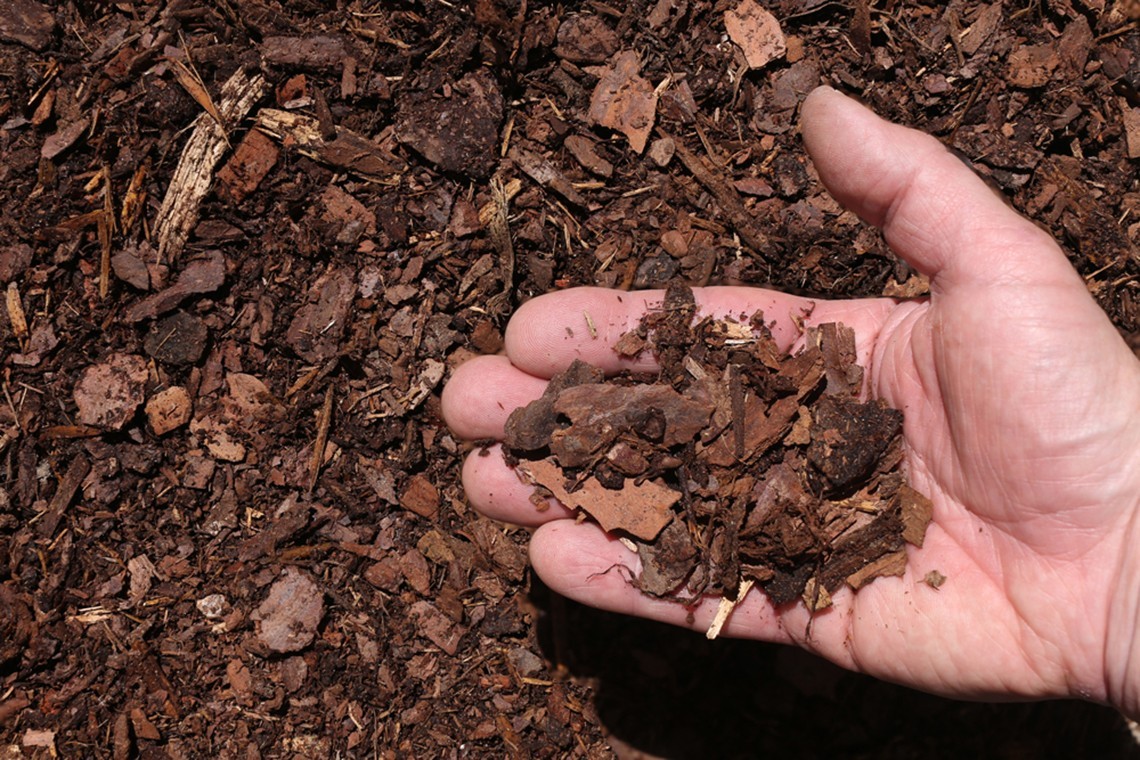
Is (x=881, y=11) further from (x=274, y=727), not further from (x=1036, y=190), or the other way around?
(x=274, y=727)

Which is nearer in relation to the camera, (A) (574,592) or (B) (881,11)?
(A) (574,592)

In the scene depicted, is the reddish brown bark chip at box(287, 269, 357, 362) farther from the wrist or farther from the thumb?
the wrist

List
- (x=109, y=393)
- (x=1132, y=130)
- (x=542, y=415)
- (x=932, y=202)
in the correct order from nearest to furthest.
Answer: (x=932, y=202) < (x=542, y=415) < (x=109, y=393) < (x=1132, y=130)

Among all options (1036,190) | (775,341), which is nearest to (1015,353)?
(775,341)

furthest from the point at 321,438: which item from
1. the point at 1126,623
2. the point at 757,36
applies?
the point at 1126,623

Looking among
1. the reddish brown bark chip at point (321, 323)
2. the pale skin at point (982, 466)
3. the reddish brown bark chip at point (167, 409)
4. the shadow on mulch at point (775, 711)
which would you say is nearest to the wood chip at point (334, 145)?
the reddish brown bark chip at point (321, 323)

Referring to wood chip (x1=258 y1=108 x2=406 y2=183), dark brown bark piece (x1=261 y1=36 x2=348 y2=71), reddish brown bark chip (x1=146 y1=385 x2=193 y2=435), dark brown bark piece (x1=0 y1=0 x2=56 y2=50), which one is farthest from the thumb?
dark brown bark piece (x1=0 y1=0 x2=56 y2=50)

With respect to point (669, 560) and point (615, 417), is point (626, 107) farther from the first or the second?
point (669, 560)

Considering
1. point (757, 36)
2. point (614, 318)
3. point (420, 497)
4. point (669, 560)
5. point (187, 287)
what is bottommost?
point (420, 497)
